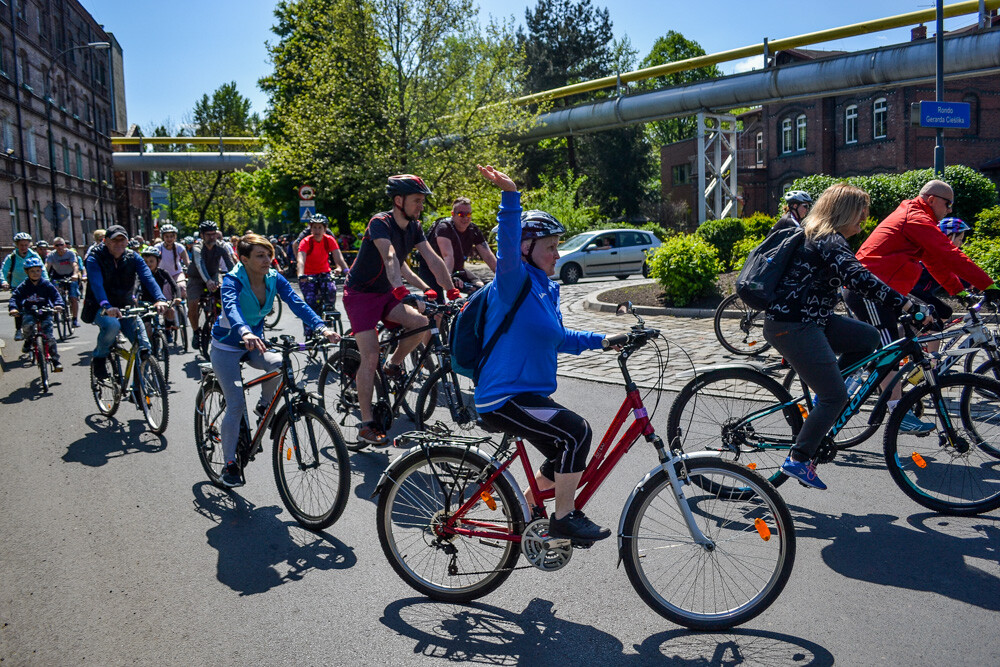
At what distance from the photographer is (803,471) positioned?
490 centimetres

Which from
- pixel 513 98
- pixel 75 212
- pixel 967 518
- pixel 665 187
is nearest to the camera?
pixel 967 518

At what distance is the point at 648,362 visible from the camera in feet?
33.9

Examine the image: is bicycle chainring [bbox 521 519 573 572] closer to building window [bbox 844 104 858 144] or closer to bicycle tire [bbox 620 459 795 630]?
bicycle tire [bbox 620 459 795 630]

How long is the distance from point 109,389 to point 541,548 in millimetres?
6114

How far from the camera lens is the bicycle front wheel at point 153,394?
7555 millimetres

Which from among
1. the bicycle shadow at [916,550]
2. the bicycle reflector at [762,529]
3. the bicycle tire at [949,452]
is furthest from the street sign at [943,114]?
the bicycle reflector at [762,529]

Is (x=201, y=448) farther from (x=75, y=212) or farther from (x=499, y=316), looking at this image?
(x=75, y=212)

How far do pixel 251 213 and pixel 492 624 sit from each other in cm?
7701

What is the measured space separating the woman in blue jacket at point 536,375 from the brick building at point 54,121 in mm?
31526

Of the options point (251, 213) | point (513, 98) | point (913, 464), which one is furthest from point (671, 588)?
point (251, 213)

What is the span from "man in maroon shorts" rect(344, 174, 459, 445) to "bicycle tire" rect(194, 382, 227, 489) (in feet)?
3.23

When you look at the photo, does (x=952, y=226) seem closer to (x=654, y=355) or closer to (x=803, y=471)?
(x=654, y=355)

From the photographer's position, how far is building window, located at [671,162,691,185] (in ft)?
163

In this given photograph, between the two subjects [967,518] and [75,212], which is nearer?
[967,518]
